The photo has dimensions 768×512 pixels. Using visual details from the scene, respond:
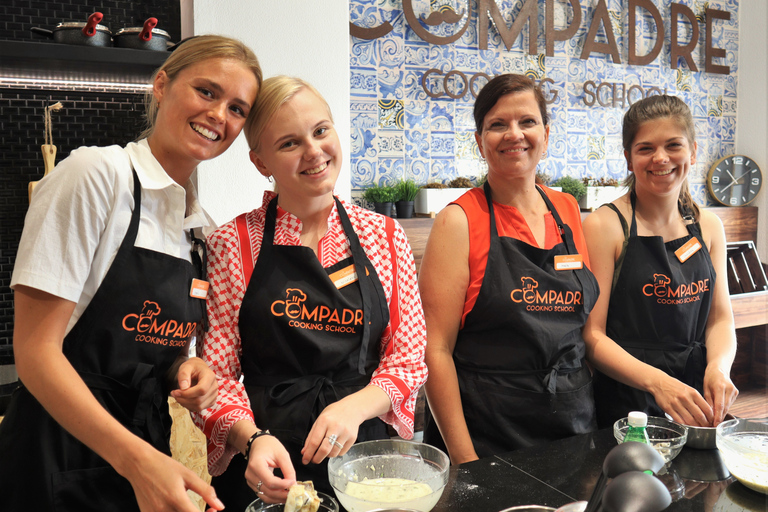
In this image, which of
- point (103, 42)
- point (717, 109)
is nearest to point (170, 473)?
point (103, 42)

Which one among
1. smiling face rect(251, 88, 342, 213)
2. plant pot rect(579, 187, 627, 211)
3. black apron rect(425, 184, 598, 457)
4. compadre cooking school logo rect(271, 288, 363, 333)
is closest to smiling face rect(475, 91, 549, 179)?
black apron rect(425, 184, 598, 457)

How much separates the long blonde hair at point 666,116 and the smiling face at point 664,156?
0.02 meters

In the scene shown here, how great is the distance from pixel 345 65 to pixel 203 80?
1.61 metres

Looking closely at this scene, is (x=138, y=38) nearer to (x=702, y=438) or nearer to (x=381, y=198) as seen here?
(x=381, y=198)

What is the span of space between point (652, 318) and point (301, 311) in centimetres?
115

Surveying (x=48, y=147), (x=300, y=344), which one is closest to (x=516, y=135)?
(x=300, y=344)

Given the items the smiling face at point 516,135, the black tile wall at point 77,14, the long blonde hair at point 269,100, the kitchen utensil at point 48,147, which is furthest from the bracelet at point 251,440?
the black tile wall at point 77,14

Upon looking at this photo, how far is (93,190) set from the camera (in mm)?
1223

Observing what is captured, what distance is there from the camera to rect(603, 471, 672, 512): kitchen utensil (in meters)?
0.70

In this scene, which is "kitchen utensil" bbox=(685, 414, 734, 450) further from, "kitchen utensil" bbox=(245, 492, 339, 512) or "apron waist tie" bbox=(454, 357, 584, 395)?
"kitchen utensil" bbox=(245, 492, 339, 512)

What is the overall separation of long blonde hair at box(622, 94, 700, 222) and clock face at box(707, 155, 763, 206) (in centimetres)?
332

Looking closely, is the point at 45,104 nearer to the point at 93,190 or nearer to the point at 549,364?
the point at 93,190

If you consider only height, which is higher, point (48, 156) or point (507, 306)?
point (48, 156)

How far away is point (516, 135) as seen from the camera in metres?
1.81
